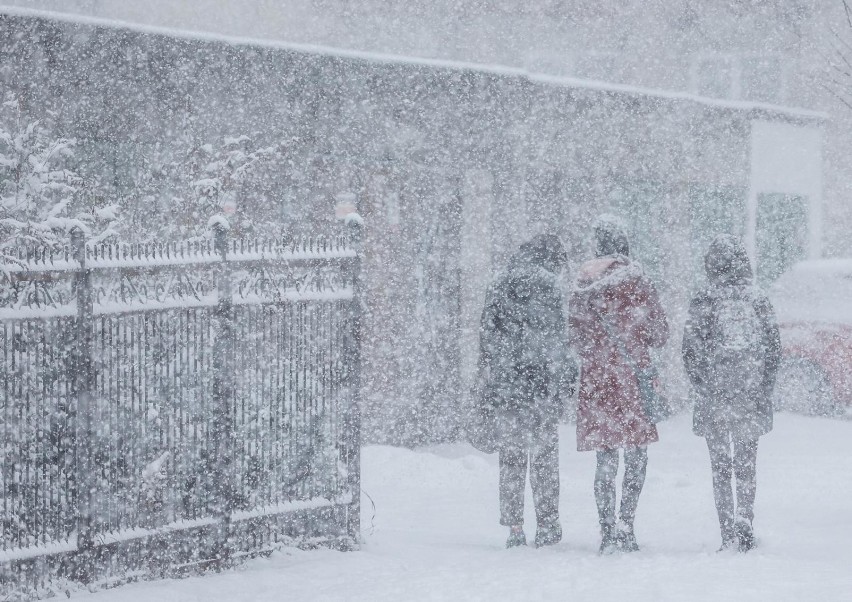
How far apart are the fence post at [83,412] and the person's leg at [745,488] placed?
12.7ft

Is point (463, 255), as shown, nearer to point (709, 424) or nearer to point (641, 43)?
point (709, 424)

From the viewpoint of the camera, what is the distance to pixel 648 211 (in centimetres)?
1356

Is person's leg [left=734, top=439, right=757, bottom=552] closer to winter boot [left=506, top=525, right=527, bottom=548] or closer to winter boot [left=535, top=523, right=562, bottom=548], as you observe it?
winter boot [left=535, top=523, right=562, bottom=548]

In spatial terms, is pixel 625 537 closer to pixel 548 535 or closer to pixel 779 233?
pixel 548 535

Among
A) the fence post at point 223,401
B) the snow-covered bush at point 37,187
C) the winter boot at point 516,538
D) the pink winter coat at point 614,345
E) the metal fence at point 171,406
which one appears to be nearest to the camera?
the metal fence at point 171,406

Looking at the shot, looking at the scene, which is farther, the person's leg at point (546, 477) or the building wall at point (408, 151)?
the building wall at point (408, 151)

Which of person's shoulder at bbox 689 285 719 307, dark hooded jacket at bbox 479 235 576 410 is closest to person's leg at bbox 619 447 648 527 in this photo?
dark hooded jacket at bbox 479 235 576 410

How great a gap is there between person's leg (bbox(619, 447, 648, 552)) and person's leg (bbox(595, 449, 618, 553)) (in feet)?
0.23

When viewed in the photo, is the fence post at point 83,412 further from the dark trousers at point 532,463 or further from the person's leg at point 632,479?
the person's leg at point 632,479

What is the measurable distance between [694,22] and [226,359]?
16.4 metres

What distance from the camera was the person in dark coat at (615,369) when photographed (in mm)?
6840

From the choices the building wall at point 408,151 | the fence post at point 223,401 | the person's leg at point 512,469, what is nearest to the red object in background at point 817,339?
the building wall at point 408,151

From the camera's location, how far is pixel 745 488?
693 centimetres

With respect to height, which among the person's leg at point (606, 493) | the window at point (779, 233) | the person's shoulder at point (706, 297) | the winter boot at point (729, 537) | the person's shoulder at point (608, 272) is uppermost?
the window at point (779, 233)
